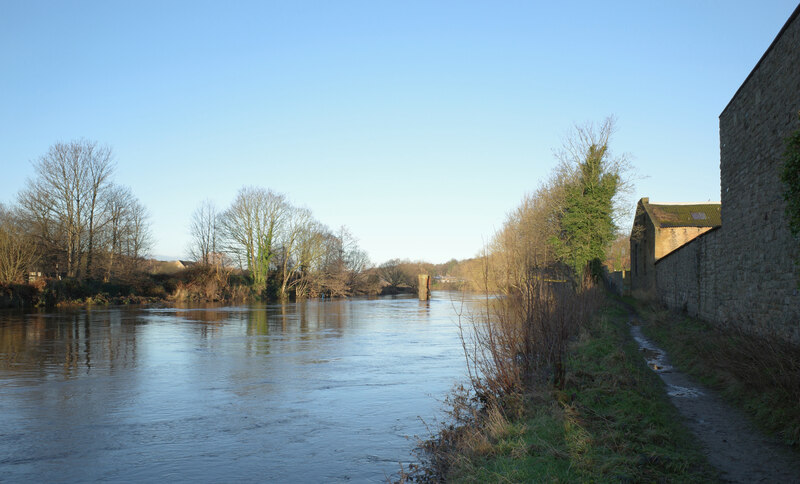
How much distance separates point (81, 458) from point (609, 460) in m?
5.65

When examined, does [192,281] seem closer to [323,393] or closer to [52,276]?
[52,276]

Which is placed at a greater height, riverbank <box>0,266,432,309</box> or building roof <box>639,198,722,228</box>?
building roof <box>639,198,722,228</box>

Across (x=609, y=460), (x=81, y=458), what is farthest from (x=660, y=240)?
(x=81, y=458)

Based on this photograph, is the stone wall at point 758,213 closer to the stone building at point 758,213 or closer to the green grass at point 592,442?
the stone building at point 758,213

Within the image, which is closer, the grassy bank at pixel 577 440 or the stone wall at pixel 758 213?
the grassy bank at pixel 577 440

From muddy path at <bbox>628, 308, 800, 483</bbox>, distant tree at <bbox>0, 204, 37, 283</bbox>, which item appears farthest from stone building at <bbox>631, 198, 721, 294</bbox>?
distant tree at <bbox>0, 204, 37, 283</bbox>

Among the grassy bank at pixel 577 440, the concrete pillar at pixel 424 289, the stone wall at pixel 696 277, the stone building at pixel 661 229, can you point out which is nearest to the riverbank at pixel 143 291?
the concrete pillar at pixel 424 289

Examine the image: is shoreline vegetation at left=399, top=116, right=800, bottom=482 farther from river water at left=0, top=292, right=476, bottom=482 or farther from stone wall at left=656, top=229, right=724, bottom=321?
stone wall at left=656, top=229, right=724, bottom=321

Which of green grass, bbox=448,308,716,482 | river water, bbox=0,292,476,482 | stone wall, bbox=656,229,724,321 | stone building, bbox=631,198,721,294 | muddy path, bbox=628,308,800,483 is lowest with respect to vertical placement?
river water, bbox=0,292,476,482

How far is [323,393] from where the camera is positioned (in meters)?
9.82

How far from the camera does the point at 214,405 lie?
8.89 meters

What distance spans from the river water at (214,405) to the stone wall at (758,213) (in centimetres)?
594

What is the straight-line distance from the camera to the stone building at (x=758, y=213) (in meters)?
9.09

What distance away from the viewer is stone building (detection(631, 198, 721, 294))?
1208 inches
